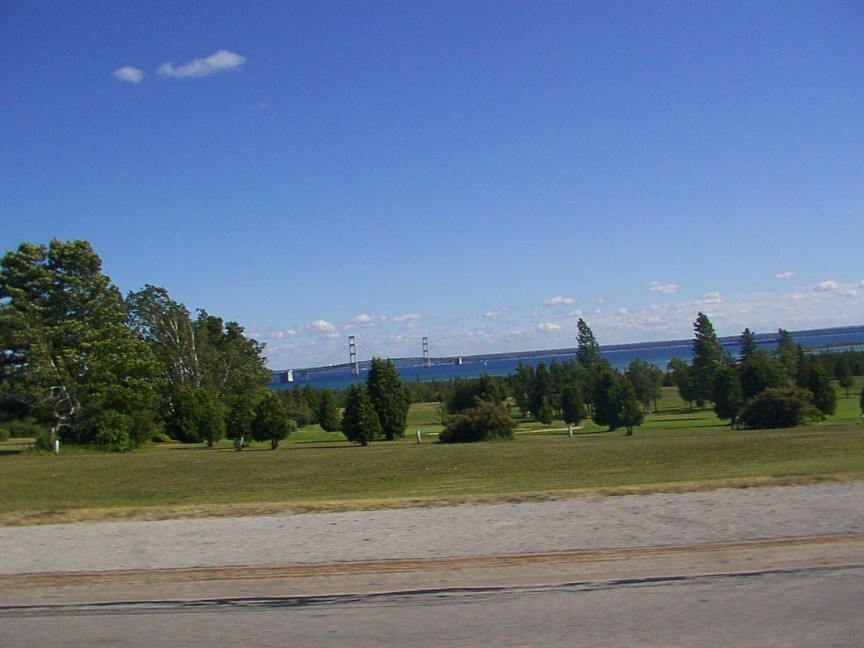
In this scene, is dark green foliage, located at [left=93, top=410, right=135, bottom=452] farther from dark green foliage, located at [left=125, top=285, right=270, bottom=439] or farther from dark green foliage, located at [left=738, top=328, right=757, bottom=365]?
dark green foliage, located at [left=738, top=328, right=757, bottom=365]

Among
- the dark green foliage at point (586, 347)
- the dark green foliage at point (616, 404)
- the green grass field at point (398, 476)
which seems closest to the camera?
the green grass field at point (398, 476)

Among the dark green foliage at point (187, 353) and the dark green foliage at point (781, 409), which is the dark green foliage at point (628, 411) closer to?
the dark green foliage at point (781, 409)

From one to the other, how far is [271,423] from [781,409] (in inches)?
963

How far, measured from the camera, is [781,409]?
39312mm

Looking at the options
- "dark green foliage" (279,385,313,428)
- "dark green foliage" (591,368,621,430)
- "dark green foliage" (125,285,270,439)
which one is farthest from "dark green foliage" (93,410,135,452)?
"dark green foliage" (279,385,313,428)

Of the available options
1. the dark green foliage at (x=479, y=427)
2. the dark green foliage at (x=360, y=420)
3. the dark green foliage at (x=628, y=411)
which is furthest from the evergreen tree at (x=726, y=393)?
the dark green foliage at (x=360, y=420)

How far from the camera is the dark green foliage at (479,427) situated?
37.8 metres

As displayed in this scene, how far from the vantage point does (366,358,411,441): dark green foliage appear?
152ft

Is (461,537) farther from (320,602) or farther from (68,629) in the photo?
(68,629)

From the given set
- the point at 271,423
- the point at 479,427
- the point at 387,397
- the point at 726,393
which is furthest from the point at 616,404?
the point at 271,423

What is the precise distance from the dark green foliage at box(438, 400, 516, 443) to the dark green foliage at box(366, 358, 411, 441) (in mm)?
7943

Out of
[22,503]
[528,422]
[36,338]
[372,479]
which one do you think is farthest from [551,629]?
[528,422]

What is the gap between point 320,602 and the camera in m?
7.11

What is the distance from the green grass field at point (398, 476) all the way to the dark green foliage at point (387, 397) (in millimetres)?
19028
